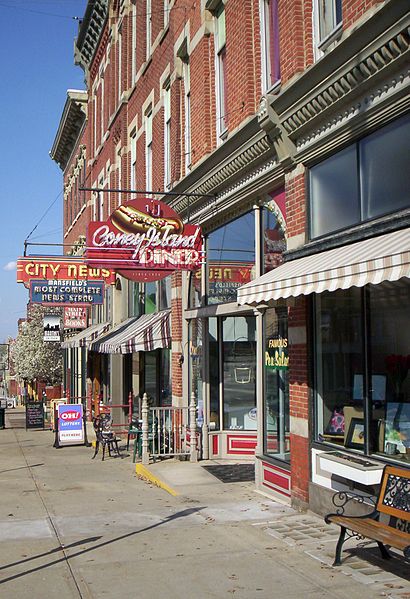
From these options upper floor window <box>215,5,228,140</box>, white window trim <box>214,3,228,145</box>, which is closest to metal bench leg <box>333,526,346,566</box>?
upper floor window <box>215,5,228,140</box>

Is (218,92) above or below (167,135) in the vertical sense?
below

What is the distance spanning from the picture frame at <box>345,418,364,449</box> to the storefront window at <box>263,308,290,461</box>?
1967mm

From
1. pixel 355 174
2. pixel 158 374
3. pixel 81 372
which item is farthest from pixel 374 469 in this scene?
pixel 81 372

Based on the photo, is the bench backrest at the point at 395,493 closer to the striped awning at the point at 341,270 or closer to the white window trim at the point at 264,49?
the striped awning at the point at 341,270

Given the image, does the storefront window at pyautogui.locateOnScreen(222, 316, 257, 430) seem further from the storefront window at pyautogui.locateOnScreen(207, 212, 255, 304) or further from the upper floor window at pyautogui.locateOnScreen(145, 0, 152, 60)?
the upper floor window at pyautogui.locateOnScreen(145, 0, 152, 60)

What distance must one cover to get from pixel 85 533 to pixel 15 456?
9704 millimetres

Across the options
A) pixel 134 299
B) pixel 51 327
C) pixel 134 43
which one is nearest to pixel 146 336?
pixel 134 299

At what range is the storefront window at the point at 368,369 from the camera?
7621 mm

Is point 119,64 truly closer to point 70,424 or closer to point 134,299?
point 134,299

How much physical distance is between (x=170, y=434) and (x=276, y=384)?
13.6 ft

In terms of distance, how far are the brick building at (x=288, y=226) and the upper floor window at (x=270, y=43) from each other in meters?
0.03

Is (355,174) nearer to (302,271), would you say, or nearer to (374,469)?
(302,271)

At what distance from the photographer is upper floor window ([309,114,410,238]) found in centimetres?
736

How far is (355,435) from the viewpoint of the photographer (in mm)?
8328
